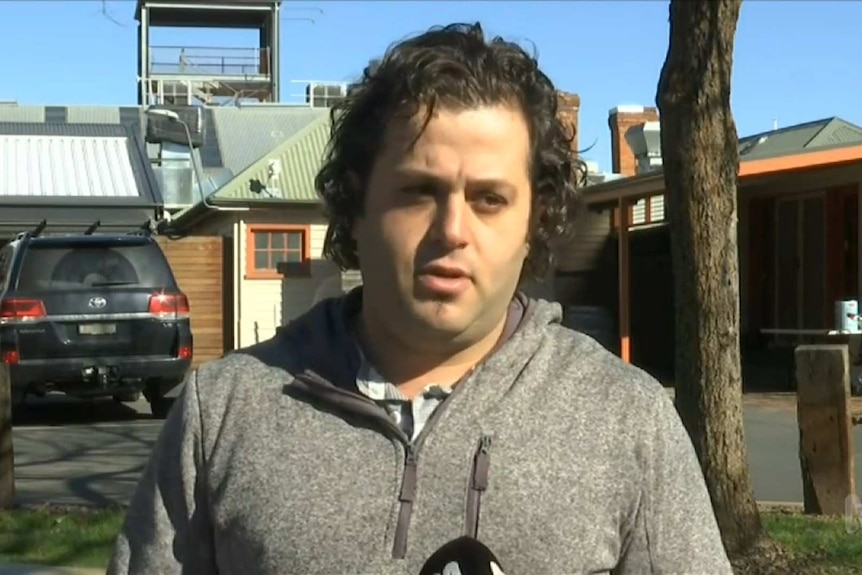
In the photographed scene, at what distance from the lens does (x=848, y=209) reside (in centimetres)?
1827

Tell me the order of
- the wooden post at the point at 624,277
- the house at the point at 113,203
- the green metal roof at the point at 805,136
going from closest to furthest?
1. the wooden post at the point at 624,277
2. the house at the point at 113,203
3. the green metal roof at the point at 805,136

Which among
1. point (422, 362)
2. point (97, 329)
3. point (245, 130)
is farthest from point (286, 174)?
point (422, 362)

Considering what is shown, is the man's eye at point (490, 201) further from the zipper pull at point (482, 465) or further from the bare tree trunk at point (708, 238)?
the bare tree trunk at point (708, 238)

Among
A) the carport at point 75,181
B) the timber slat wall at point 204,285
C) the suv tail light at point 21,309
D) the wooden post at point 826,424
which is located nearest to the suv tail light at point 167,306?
the suv tail light at point 21,309

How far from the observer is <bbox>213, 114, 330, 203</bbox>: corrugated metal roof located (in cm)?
2406

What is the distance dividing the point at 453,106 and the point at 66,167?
844 inches

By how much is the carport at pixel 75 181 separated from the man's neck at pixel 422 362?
756 inches

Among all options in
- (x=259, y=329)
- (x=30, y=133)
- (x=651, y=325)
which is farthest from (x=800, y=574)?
(x=30, y=133)

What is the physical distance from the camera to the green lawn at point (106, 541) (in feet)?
22.0

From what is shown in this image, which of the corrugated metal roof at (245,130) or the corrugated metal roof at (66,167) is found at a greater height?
the corrugated metal roof at (245,130)

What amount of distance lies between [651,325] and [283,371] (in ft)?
63.6

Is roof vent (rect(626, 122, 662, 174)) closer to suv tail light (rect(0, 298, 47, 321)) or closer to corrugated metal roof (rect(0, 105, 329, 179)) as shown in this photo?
corrugated metal roof (rect(0, 105, 329, 179))

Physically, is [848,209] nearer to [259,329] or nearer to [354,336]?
[259,329]

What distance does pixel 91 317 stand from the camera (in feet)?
42.5
